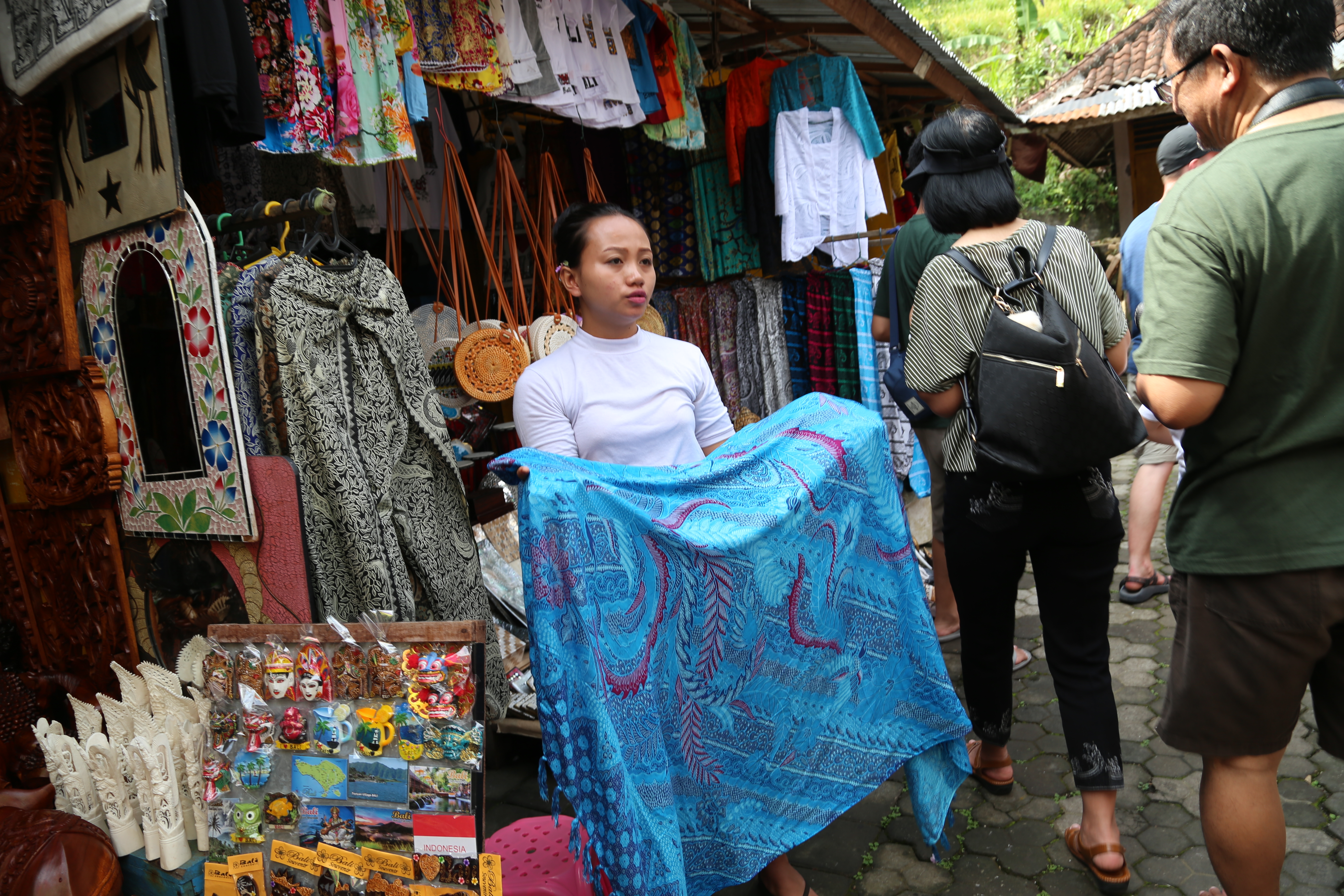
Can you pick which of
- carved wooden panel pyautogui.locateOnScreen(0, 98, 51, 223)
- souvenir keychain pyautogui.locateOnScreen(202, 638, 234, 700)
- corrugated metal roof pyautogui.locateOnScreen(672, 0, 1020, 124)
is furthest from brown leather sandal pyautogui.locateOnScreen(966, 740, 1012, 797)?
corrugated metal roof pyautogui.locateOnScreen(672, 0, 1020, 124)

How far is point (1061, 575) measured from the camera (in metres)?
2.43

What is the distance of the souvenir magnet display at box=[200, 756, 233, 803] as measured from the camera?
2.04 meters

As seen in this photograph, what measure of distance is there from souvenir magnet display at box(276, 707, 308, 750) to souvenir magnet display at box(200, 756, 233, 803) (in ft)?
0.49

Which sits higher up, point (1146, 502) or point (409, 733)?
point (409, 733)

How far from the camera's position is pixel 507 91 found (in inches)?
143

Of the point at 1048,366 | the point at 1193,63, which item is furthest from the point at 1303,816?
the point at 1193,63

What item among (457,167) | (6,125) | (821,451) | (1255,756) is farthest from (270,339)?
(1255,756)

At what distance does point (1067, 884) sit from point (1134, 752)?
90 cm

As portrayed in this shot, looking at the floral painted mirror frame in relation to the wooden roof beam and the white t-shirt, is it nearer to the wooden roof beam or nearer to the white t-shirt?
the white t-shirt

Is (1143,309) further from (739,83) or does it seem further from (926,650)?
(739,83)

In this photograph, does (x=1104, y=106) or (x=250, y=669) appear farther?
(x=1104, y=106)

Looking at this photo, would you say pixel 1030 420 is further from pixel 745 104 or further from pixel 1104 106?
pixel 1104 106

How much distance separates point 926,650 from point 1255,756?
2.71 ft

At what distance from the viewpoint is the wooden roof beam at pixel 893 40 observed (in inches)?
181
